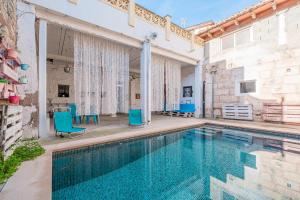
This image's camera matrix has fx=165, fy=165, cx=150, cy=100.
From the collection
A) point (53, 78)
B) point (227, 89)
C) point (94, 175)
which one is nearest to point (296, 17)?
point (227, 89)

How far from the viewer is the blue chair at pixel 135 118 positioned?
7392 mm

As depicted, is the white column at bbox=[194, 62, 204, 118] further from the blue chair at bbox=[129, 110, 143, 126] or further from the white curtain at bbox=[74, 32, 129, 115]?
the white curtain at bbox=[74, 32, 129, 115]

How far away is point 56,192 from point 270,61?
33.6 feet

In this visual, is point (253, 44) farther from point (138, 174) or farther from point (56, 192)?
point (56, 192)

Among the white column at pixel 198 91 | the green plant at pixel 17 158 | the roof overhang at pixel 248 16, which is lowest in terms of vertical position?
the green plant at pixel 17 158

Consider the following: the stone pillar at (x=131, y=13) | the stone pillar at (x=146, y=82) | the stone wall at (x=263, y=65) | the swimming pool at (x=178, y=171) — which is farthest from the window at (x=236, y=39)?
the swimming pool at (x=178, y=171)

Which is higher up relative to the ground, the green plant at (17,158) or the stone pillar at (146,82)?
the stone pillar at (146,82)

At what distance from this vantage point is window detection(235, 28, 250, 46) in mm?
9594

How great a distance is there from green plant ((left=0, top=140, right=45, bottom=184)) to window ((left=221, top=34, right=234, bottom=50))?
435 inches

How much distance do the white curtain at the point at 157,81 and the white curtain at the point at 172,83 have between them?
1.41 ft

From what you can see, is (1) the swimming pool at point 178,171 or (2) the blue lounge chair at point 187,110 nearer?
(1) the swimming pool at point 178,171

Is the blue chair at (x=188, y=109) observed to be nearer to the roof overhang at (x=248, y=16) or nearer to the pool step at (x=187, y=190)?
the roof overhang at (x=248, y=16)

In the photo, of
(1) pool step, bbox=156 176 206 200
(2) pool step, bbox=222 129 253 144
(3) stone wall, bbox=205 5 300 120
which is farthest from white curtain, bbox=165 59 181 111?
(1) pool step, bbox=156 176 206 200

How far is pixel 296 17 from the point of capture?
770cm
